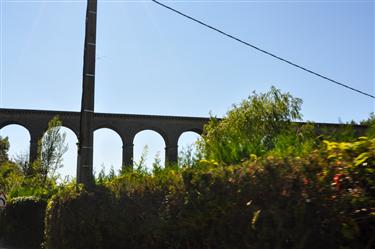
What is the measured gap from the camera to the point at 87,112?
410 inches

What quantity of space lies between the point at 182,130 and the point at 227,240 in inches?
1880

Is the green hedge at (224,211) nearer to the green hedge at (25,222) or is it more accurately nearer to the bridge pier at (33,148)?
the green hedge at (25,222)

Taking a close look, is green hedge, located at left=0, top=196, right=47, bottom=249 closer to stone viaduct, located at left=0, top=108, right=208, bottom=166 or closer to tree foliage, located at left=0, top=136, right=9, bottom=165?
stone viaduct, located at left=0, top=108, right=208, bottom=166

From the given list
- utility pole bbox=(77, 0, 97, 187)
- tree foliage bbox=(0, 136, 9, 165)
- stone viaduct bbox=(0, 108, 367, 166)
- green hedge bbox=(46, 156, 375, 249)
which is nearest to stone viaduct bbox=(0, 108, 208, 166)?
stone viaduct bbox=(0, 108, 367, 166)

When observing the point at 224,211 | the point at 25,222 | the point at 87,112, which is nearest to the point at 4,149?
the point at 25,222

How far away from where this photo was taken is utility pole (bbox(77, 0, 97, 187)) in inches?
398

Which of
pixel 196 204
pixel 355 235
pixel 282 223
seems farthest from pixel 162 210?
pixel 355 235

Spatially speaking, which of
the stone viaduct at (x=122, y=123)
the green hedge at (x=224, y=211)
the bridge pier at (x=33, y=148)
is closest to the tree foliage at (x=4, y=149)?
the stone viaduct at (x=122, y=123)

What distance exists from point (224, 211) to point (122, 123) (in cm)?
4661

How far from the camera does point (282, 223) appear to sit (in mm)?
4484

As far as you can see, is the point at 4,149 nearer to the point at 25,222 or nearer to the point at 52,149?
the point at 52,149

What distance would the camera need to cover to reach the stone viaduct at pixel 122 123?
49.8 meters

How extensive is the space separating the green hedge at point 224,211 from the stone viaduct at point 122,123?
40436mm

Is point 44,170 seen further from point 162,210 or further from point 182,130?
point 162,210
